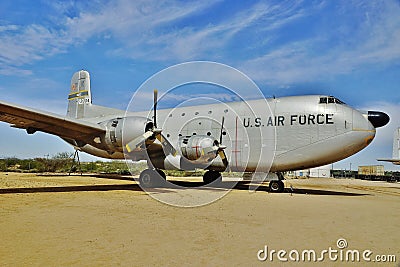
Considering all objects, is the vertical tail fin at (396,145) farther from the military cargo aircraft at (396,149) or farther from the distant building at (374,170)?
the distant building at (374,170)

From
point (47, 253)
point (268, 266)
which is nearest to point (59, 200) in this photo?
point (47, 253)

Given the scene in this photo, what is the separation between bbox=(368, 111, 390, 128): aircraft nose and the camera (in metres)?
14.6

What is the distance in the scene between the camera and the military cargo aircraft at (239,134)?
14.5 meters

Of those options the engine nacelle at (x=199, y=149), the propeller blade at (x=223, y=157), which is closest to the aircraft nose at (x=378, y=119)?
the propeller blade at (x=223, y=157)

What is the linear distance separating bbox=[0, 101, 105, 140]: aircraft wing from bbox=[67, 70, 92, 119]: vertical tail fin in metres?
8.72

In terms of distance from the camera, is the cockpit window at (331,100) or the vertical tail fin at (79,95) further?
the vertical tail fin at (79,95)

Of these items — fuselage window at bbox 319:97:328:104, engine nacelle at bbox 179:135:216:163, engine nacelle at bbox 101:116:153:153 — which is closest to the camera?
engine nacelle at bbox 101:116:153:153

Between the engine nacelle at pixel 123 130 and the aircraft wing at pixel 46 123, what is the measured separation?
17.9 inches

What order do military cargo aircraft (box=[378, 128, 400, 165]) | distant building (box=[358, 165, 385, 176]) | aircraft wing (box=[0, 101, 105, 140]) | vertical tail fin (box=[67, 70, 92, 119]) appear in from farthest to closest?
1. distant building (box=[358, 165, 385, 176])
2. military cargo aircraft (box=[378, 128, 400, 165])
3. vertical tail fin (box=[67, 70, 92, 119])
4. aircraft wing (box=[0, 101, 105, 140])

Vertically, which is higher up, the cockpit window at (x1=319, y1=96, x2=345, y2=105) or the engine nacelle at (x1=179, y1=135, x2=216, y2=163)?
the cockpit window at (x1=319, y1=96, x2=345, y2=105)

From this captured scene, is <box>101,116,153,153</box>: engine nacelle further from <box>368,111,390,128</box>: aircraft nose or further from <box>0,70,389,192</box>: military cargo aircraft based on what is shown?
<box>368,111,390,128</box>: aircraft nose

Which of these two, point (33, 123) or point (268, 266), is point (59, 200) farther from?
point (268, 266)

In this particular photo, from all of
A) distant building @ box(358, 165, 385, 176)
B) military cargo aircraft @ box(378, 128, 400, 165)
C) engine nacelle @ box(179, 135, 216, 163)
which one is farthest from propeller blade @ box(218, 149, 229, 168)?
distant building @ box(358, 165, 385, 176)

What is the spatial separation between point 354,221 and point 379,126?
7.92 meters
